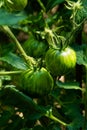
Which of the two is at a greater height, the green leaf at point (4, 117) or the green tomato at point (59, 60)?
the green tomato at point (59, 60)

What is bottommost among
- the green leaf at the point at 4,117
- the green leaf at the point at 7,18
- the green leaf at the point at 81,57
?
the green leaf at the point at 4,117

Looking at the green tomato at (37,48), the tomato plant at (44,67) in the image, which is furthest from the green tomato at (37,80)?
the green tomato at (37,48)

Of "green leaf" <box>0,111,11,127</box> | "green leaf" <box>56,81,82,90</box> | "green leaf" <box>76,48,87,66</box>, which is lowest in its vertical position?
"green leaf" <box>0,111,11,127</box>

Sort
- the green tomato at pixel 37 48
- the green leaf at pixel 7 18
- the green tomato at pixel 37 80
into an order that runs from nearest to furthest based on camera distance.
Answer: the green leaf at pixel 7 18, the green tomato at pixel 37 80, the green tomato at pixel 37 48

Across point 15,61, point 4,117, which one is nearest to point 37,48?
point 15,61

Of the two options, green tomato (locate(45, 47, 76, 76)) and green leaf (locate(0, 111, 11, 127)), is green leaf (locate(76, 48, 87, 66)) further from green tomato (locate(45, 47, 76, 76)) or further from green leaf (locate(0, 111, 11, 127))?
green leaf (locate(0, 111, 11, 127))

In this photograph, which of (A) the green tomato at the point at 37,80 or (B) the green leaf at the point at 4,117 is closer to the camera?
(A) the green tomato at the point at 37,80

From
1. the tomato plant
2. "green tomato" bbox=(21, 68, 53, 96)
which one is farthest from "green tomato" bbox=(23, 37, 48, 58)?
"green tomato" bbox=(21, 68, 53, 96)

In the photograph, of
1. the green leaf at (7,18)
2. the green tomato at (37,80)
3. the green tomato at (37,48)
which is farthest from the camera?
the green tomato at (37,48)

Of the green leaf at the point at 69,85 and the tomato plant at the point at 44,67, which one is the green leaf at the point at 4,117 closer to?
the tomato plant at the point at 44,67
